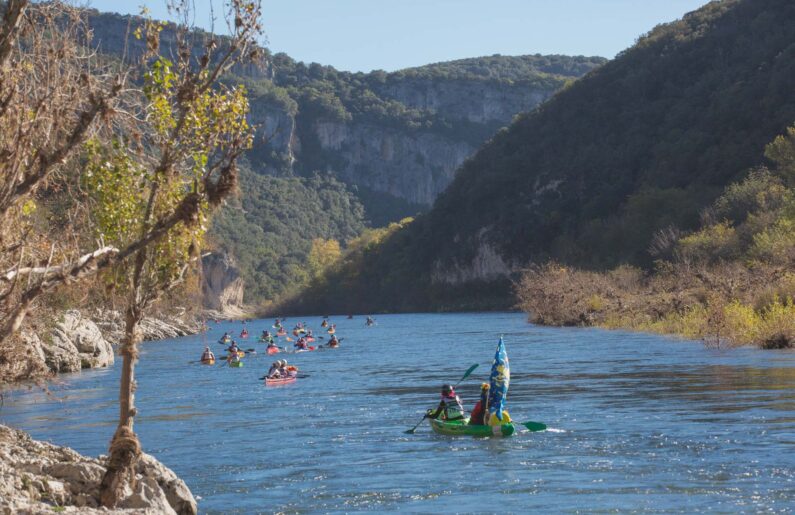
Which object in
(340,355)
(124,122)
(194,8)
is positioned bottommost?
(340,355)

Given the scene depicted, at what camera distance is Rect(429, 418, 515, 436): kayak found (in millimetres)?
26422

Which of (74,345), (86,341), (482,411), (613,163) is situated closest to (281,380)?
(74,345)

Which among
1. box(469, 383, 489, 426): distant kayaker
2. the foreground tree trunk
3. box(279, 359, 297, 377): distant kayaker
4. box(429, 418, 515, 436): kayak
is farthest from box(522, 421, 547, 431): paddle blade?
box(279, 359, 297, 377): distant kayaker

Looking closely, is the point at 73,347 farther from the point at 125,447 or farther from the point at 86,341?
the point at 125,447

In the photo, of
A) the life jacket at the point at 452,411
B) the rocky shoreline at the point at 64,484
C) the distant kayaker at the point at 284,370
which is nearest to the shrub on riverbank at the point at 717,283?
the distant kayaker at the point at 284,370

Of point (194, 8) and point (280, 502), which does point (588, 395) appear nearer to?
point (280, 502)

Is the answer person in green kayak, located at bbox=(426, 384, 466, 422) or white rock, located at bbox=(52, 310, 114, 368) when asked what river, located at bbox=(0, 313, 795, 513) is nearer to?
person in green kayak, located at bbox=(426, 384, 466, 422)

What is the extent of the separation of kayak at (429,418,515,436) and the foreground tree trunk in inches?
497

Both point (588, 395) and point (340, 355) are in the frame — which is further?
point (340, 355)

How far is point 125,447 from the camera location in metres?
14.9

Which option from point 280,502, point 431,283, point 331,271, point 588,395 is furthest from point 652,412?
point 331,271

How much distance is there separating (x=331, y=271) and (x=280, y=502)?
172 metres

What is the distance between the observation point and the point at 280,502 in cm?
1978

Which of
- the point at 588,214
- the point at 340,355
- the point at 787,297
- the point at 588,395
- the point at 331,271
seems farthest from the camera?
the point at 331,271
